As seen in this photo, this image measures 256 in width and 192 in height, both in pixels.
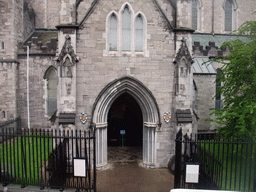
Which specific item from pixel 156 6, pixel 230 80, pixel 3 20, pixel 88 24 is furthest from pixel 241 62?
pixel 3 20

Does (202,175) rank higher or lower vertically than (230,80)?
lower

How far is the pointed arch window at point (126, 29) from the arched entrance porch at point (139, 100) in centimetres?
142

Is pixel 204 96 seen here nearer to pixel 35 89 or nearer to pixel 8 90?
pixel 35 89

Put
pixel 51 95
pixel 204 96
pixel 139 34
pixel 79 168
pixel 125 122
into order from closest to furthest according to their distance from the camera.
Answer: pixel 79 168
pixel 139 34
pixel 125 122
pixel 204 96
pixel 51 95

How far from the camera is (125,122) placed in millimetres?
13328

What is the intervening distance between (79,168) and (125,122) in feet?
23.1

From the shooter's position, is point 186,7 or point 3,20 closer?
point 186,7

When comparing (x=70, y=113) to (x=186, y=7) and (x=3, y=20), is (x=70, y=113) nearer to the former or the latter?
(x=186, y=7)

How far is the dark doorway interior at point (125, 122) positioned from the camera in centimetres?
1305

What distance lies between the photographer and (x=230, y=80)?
8188mm

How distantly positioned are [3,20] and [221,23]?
57.3 ft

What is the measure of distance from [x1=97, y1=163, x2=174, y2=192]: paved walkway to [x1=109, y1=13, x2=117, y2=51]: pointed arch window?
5.18 metres

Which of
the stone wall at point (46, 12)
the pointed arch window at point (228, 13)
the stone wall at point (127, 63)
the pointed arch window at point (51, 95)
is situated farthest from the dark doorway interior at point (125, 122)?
the pointed arch window at point (228, 13)

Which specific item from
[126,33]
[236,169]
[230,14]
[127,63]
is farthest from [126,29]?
[230,14]
